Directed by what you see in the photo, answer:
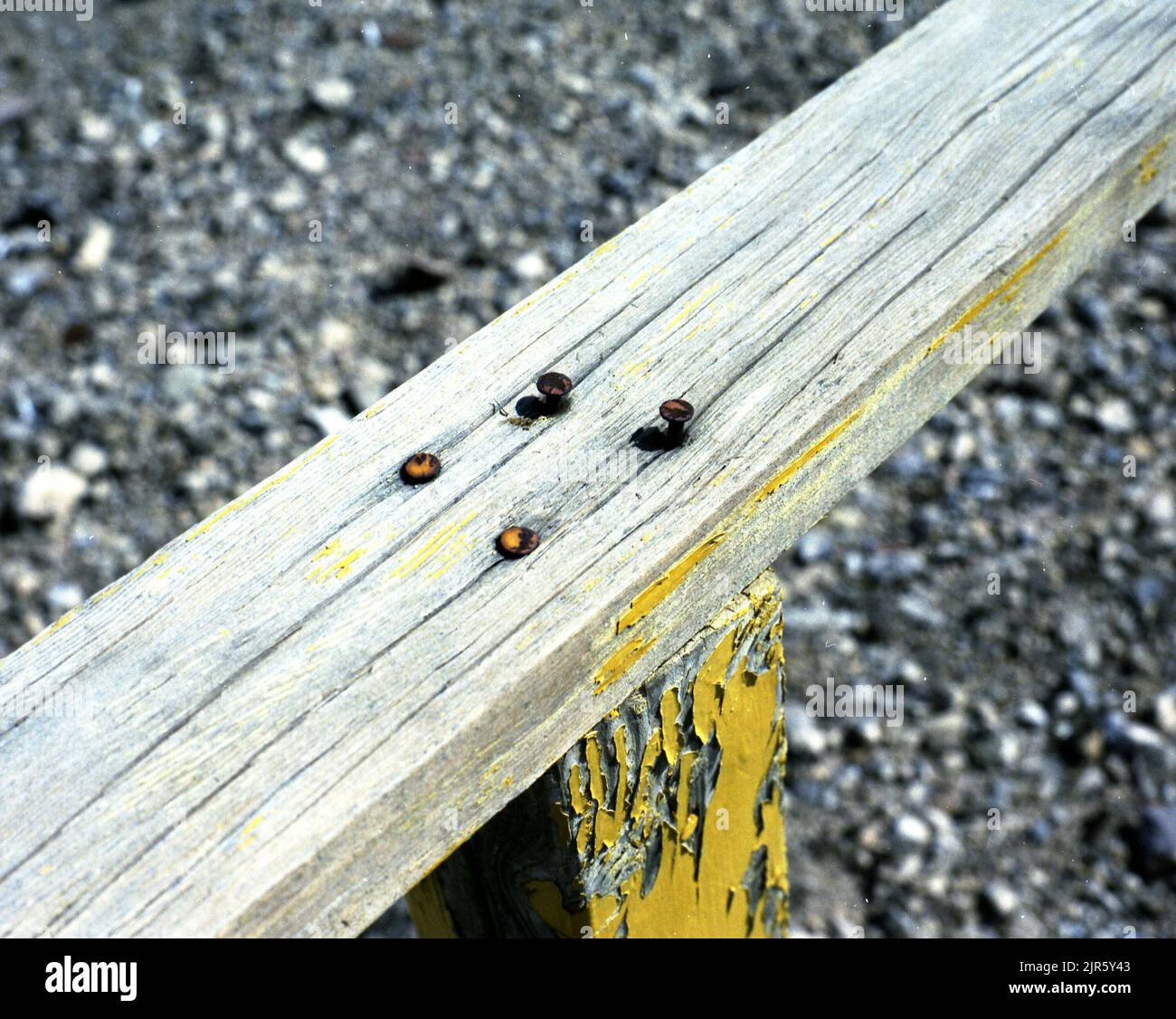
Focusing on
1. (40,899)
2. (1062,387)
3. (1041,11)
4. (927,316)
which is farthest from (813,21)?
(40,899)

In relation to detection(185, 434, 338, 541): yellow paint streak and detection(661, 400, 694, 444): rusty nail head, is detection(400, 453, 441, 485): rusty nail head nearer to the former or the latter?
detection(185, 434, 338, 541): yellow paint streak

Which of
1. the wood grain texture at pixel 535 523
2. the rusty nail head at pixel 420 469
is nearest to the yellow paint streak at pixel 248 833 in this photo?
the wood grain texture at pixel 535 523

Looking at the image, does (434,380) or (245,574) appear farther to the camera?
(434,380)

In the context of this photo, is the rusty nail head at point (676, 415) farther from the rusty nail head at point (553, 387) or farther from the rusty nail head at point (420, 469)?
the rusty nail head at point (420, 469)

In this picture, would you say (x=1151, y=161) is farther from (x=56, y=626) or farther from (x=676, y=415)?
(x=56, y=626)

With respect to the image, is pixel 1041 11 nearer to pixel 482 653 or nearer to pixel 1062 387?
pixel 482 653
